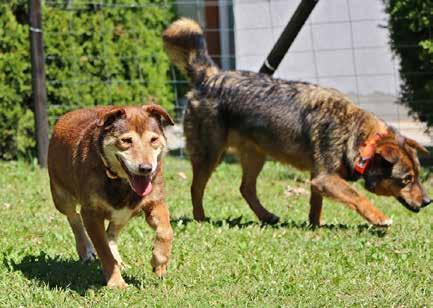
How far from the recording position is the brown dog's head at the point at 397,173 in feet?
26.8

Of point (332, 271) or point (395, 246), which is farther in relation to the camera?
point (395, 246)

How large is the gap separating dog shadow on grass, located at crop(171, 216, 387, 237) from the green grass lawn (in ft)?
0.04

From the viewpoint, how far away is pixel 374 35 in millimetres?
16172

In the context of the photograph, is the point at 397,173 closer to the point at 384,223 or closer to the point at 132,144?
the point at 384,223

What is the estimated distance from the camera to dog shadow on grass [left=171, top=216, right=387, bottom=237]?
7.97 meters

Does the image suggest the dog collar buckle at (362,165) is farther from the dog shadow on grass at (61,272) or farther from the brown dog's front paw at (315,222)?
the dog shadow on grass at (61,272)

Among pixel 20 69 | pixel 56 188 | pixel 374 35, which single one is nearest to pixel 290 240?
pixel 56 188

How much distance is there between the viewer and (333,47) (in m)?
15.4

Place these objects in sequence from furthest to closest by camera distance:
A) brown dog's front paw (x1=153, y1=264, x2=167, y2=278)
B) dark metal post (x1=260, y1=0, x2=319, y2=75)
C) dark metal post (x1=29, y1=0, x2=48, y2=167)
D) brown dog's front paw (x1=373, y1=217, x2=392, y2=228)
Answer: dark metal post (x1=29, y1=0, x2=48, y2=167) < dark metal post (x1=260, y1=0, x2=319, y2=75) < brown dog's front paw (x1=373, y1=217, x2=392, y2=228) < brown dog's front paw (x1=153, y1=264, x2=167, y2=278)

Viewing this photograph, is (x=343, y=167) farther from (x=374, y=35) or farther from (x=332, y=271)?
(x=374, y=35)

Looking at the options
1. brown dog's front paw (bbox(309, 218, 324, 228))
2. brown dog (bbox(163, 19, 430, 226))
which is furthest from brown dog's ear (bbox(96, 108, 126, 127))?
brown dog's front paw (bbox(309, 218, 324, 228))

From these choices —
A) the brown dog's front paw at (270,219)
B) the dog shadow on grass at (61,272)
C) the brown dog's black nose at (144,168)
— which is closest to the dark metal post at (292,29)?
the brown dog's front paw at (270,219)

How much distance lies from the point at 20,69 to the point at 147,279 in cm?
688

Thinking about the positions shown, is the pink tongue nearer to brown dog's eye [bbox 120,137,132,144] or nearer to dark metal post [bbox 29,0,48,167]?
brown dog's eye [bbox 120,137,132,144]
